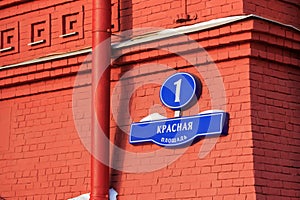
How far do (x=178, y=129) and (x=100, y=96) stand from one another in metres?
0.93

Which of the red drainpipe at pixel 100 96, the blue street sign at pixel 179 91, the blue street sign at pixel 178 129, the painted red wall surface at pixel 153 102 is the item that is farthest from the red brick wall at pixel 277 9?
the red drainpipe at pixel 100 96

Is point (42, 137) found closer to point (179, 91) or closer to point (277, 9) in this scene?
point (179, 91)

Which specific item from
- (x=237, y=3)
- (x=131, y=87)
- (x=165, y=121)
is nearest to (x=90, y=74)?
(x=131, y=87)

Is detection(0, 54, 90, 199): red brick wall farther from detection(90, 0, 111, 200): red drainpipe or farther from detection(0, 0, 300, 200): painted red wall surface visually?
detection(90, 0, 111, 200): red drainpipe

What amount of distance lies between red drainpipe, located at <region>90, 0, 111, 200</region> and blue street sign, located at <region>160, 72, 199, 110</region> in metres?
0.63

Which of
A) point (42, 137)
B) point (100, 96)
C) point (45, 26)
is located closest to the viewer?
point (100, 96)

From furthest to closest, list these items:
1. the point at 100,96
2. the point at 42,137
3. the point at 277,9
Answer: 1. the point at 42,137
2. the point at 100,96
3. the point at 277,9

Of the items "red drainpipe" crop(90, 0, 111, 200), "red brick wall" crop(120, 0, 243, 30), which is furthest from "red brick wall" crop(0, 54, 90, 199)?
"red brick wall" crop(120, 0, 243, 30)

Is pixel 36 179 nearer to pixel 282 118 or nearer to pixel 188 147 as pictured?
pixel 188 147

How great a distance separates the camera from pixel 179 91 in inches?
342

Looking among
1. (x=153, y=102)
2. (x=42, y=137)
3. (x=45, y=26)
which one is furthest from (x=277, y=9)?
(x=42, y=137)

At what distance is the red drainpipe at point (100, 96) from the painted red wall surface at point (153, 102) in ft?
0.63

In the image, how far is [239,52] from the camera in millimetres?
8391

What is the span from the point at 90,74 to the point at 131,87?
1.76 feet
